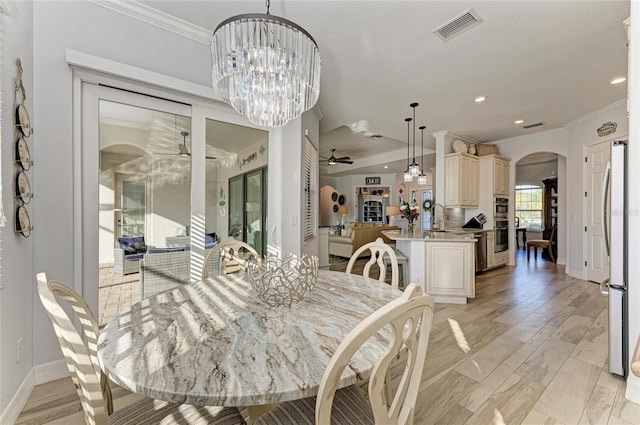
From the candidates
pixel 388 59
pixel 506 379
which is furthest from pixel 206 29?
pixel 506 379

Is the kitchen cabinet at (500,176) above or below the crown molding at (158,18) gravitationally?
below

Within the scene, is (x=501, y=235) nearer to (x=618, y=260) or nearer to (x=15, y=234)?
(x=618, y=260)

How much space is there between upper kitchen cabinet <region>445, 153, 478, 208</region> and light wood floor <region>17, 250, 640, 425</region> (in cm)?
232

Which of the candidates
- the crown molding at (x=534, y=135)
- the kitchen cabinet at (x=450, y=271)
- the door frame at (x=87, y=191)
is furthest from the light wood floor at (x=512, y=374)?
the crown molding at (x=534, y=135)

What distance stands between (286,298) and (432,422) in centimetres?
115

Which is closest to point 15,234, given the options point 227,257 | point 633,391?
point 227,257

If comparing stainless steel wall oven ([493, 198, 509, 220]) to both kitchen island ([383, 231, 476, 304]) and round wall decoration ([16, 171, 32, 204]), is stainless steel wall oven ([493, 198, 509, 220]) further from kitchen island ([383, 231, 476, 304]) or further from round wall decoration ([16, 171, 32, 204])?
round wall decoration ([16, 171, 32, 204])

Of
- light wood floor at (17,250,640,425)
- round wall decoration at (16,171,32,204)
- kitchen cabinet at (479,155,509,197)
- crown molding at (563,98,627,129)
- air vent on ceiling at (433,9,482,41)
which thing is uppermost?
crown molding at (563,98,627,129)

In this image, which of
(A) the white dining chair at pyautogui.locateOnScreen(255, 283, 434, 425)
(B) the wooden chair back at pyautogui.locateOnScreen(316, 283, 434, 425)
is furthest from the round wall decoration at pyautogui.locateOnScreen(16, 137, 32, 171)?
(B) the wooden chair back at pyautogui.locateOnScreen(316, 283, 434, 425)

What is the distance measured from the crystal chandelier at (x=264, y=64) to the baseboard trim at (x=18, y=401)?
211cm

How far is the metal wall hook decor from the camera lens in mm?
1586

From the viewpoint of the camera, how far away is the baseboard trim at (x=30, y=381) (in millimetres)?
1471

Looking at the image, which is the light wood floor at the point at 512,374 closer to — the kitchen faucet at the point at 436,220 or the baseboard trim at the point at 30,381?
the baseboard trim at the point at 30,381

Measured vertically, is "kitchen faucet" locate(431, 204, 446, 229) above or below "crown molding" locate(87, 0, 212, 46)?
below
